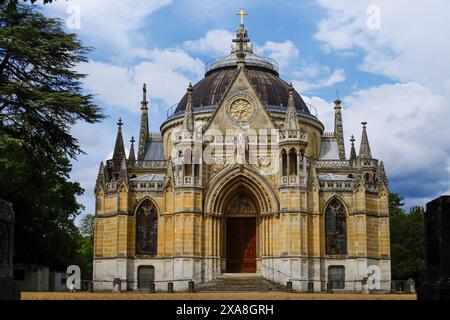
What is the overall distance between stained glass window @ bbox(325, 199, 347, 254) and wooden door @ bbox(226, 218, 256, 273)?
472cm

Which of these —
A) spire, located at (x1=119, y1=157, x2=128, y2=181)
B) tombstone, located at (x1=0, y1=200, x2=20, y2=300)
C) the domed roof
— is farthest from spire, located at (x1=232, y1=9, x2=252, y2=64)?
tombstone, located at (x1=0, y1=200, x2=20, y2=300)

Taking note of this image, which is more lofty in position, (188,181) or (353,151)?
(353,151)

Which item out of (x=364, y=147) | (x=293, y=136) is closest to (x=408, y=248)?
(x=364, y=147)

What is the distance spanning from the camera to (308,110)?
52.9 metres

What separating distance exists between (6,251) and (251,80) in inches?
1532

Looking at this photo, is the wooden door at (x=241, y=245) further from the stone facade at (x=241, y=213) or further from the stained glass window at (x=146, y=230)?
the stained glass window at (x=146, y=230)

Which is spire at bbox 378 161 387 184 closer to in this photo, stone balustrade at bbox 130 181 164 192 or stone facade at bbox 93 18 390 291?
stone facade at bbox 93 18 390 291

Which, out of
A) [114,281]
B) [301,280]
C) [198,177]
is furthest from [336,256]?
[114,281]

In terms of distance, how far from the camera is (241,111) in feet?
145

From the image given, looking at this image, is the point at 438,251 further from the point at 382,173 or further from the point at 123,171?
the point at 382,173
